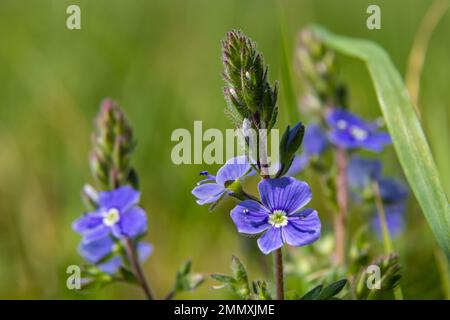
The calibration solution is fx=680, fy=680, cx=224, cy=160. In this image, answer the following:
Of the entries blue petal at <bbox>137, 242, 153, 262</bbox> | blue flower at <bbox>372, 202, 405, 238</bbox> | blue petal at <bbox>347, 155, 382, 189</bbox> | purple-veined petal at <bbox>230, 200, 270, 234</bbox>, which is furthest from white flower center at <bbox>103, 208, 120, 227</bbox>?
blue flower at <bbox>372, 202, 405, 238</bbox>

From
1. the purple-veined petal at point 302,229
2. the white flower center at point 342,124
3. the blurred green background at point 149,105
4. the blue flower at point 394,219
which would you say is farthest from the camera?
the blurred green background at point 149,105

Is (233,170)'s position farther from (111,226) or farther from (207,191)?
(111,226)

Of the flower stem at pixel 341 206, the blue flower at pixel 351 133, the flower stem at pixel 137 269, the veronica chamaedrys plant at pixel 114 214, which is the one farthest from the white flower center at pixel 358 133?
the flower stem at pixel 137 269

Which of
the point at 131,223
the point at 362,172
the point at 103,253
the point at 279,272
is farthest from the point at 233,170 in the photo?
the point at 362,172

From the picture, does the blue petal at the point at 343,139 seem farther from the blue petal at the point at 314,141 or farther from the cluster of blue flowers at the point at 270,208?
the cluster of blue flowers at the point at 270,208

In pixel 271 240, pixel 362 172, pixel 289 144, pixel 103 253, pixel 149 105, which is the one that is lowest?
pixel 271 240
